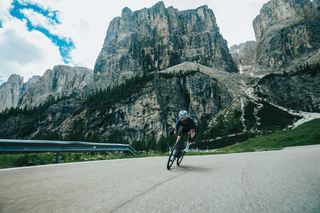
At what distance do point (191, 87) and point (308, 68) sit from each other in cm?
9426

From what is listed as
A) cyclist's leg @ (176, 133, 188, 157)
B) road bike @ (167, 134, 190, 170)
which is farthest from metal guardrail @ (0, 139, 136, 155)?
cyclist's leg @ (176, 133, 188, 157)

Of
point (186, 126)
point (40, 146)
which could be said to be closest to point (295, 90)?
point (186, 126)

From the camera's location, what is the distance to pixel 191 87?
176500 mm

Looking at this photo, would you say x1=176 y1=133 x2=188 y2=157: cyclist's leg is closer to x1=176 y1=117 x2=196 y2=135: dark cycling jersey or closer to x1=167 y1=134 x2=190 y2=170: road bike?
x1=167 y1=134 x2=190 y2=170: road bike

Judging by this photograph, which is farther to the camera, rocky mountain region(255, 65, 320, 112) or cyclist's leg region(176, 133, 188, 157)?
rocky mountain region(255, 65, 320, 112)

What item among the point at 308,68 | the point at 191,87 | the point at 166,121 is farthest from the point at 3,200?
the point at 308,68

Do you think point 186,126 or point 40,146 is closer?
point 186,126

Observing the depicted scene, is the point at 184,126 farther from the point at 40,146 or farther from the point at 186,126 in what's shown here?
the point at 40,146

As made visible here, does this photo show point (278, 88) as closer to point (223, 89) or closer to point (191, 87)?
point (223, 89)

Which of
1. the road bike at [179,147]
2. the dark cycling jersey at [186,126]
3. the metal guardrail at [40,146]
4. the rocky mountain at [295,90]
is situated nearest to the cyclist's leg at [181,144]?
the road bike at [179,147]

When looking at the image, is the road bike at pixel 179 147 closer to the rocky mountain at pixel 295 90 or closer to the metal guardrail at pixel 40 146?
the metal guardrail at pixel 40 146

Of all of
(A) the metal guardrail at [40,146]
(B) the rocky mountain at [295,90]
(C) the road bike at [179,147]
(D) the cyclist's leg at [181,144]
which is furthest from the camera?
(B) the rocky mountain at [295,90]

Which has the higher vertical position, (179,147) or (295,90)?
(295,90)

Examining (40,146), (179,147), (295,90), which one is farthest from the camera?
(295,90)
